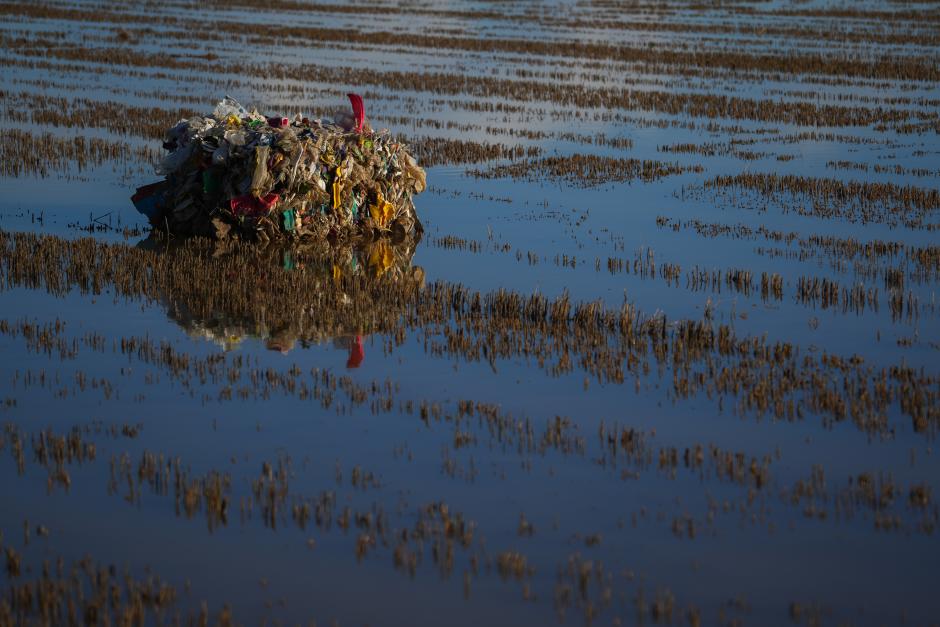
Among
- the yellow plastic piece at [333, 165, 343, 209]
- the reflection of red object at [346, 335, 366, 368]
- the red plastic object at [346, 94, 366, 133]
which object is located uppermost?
the red plastic object at [346, 94, 366, 133]

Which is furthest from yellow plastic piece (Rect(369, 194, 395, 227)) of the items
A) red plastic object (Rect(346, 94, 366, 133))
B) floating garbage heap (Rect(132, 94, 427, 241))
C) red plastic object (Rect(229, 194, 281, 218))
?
red plastic object (Rect(229, 194, 281, 218))

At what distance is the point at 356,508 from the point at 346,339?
2769mm

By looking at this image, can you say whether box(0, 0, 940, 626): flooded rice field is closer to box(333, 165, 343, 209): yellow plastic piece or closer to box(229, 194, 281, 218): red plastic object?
box(229, 194, 281, 218): red plastic object

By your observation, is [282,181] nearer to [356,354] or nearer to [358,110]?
[358,110]

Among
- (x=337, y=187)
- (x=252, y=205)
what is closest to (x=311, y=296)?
(x=252, y=205)

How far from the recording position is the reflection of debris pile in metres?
8.19

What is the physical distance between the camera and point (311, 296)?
9133 millimetres

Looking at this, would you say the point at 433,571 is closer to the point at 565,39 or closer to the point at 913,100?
the point at 913,100

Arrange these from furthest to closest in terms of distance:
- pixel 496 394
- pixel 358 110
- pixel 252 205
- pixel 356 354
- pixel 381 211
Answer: pixel 358 110 → pixel 381 211 → pixel 252 205 → pixel 356 354 → pixel 496 394

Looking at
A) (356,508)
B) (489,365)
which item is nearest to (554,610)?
(356,508)

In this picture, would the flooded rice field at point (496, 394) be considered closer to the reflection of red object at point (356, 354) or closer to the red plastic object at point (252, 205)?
the reflection of red object at point (356, 354)

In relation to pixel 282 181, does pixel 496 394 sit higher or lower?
lower

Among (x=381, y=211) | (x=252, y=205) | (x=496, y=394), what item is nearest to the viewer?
(x=496, y=394)

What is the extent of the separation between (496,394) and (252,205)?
4.49m
